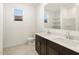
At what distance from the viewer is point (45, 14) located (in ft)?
12.9

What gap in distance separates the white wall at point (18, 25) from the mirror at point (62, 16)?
1179mm

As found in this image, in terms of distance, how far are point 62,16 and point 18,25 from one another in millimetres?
2489

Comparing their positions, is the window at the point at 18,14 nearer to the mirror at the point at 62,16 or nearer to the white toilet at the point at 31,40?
the white toilet at the point at 31,40

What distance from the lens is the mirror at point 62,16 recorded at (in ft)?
7.90

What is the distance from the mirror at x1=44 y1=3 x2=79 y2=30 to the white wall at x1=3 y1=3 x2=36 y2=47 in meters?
1.18

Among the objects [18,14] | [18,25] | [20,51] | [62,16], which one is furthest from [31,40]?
[62,16]

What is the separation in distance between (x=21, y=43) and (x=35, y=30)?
3.18ft

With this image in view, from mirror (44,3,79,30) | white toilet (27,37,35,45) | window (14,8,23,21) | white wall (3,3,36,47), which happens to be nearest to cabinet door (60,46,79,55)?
mirror (44,3,79,30)

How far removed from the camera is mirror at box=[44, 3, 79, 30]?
7.90 feet

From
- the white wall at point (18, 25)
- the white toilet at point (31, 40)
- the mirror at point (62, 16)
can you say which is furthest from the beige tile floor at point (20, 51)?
the mirror at point (62, 16)

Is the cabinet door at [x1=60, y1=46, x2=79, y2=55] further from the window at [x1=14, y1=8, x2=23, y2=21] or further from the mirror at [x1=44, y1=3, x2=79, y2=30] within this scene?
the window at [x1=14, y1=8, x2=23, y2=21]

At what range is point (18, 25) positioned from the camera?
4.73 metres
